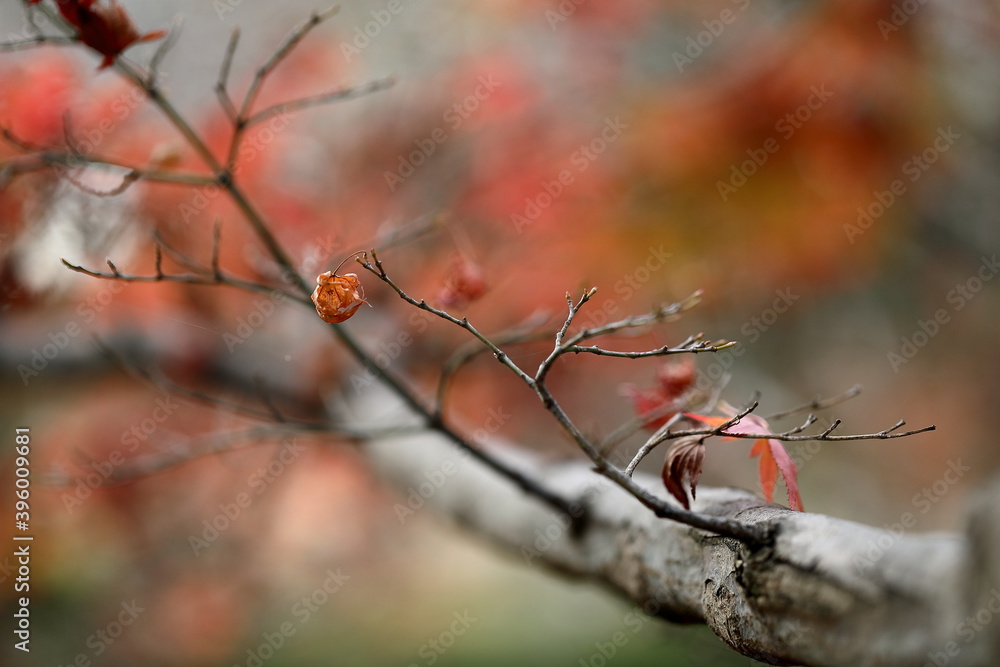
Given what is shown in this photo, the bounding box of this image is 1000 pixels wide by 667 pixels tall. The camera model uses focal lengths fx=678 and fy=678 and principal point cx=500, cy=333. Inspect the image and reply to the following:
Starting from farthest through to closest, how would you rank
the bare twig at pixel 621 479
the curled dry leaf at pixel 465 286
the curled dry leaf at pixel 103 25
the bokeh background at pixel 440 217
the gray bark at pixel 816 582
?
1. the bokeh background at pixel 440 217
2. the curled dry leaf at pixel 465 286
3. the curled dry leaf at pixel 103 25
4. the bare twig at pixel 621 479
5. the gray bark at pixel 816 582

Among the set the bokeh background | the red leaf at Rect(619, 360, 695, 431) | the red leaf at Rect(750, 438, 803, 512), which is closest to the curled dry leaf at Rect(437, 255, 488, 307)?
the bokeh background

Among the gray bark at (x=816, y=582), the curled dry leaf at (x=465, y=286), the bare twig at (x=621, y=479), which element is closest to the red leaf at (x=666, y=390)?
the gray bark at (x=816, y=582)

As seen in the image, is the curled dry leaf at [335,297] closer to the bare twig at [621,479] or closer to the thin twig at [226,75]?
the bare twig at [621,479]

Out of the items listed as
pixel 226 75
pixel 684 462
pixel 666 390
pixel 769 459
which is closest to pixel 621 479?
pixel 684 462

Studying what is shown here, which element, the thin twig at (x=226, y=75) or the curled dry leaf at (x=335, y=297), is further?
the thin twig at (x=226, y=75)

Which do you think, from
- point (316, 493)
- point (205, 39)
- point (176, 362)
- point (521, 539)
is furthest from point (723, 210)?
point (316, 493)

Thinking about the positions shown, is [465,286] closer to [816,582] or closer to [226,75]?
[226,75]

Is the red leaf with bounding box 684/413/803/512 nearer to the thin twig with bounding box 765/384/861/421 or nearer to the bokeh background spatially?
the thin twig with bounding box 765/384/861/421
